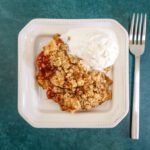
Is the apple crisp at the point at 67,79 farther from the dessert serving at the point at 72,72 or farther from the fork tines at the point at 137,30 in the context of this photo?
the fork tines at the point at 137,30

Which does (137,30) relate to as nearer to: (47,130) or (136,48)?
(136,48)

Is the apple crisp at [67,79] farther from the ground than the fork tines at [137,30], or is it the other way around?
the fork tines at [137,30]

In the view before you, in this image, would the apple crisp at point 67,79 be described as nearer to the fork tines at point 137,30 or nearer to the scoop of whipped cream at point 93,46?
the scoop of whipped cream at point 93,46

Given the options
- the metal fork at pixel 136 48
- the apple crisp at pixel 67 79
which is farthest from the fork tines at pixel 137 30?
the apple crisp at pixel 67 79

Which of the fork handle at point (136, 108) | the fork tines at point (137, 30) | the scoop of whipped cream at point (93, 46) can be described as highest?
the fork tines at point (137, 30)

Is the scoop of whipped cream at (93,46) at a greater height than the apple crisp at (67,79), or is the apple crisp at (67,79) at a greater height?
the scoop of whipped cream at (93,46)

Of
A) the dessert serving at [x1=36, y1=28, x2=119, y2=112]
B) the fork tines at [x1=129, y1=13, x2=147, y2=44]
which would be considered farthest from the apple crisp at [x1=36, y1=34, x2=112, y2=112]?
the fork tines at [x1=129, y1=13, x2=147, y2=44]

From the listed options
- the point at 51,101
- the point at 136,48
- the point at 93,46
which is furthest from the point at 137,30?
the point at 51,101
